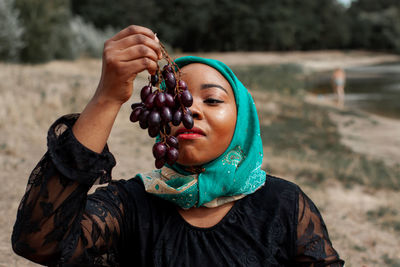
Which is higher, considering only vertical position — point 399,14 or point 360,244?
point 399,14

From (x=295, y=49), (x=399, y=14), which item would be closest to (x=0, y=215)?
(x=295, y=49)

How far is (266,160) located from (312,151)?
231cm

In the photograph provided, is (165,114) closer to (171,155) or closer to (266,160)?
(171,155)

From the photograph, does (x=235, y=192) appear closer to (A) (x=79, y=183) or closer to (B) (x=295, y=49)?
(A) (x=79, y=183)

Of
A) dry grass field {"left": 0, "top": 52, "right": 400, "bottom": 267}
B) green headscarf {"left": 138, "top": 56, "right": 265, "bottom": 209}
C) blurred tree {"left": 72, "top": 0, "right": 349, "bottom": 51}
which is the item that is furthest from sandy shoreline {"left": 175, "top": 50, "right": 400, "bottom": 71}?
green headscarf {"left": 138, "top": 56, "right": 265, "bottom": 209}

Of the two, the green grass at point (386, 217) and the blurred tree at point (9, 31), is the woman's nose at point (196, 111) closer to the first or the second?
the green grass at point (386, 217)

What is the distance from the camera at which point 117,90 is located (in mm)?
1400

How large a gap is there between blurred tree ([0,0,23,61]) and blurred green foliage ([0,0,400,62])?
0.10m

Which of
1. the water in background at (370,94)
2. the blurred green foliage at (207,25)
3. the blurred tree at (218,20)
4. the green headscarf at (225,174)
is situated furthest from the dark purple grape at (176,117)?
the blurred tree at (218,20)

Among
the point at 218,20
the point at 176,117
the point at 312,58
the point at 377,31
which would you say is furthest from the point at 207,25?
the point at 176,117

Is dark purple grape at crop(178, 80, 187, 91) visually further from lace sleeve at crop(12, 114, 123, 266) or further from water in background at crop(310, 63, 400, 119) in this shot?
water in background at crop(310, 63, 400, 119)

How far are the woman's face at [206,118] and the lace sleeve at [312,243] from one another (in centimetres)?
48

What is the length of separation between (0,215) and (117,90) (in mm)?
3230

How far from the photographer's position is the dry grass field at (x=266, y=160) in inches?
181
